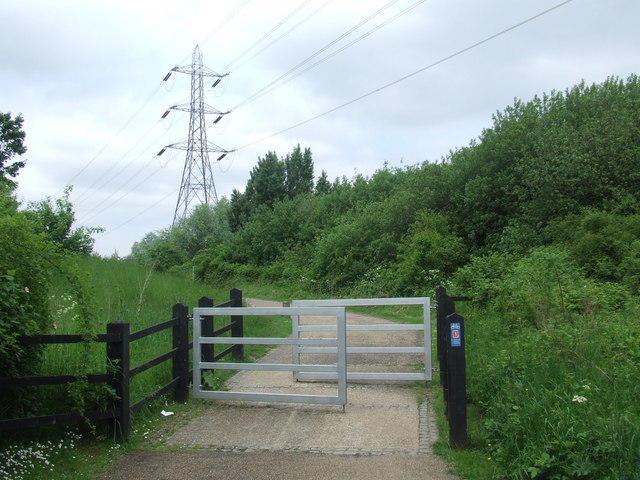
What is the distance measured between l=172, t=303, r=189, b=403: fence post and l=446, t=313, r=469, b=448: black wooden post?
3455 mm

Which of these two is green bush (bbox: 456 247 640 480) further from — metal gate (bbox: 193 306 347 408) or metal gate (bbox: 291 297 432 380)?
metal gate (bbox: 193 306 347 408)

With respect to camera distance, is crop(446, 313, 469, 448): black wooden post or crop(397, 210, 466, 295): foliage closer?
crop(446, 313, 469, 448): black wooden post

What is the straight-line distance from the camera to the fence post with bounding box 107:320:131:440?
19.1 feet

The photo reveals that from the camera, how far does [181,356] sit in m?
7.43

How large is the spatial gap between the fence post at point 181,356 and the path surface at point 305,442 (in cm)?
51

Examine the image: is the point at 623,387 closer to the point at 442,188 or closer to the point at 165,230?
the point at 442,188

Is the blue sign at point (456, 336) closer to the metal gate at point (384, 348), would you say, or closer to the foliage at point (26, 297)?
the metal gate at point (384, 348)

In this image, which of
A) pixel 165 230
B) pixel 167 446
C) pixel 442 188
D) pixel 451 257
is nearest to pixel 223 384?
pixel 167 446

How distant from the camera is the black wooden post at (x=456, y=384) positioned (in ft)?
17.7

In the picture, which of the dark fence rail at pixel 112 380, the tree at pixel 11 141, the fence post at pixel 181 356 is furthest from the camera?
the tree at pixel 11 141

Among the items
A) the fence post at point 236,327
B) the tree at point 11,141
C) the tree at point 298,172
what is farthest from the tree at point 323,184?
the fence post at point 236,327

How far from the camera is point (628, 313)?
30.8 ft

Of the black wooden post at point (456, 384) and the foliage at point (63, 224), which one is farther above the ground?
the foliage at point (63, 224)

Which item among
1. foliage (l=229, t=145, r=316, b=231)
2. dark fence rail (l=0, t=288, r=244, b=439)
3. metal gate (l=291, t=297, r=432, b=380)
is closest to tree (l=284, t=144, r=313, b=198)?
foliage (l=229, t=145, r=316, b=231)
